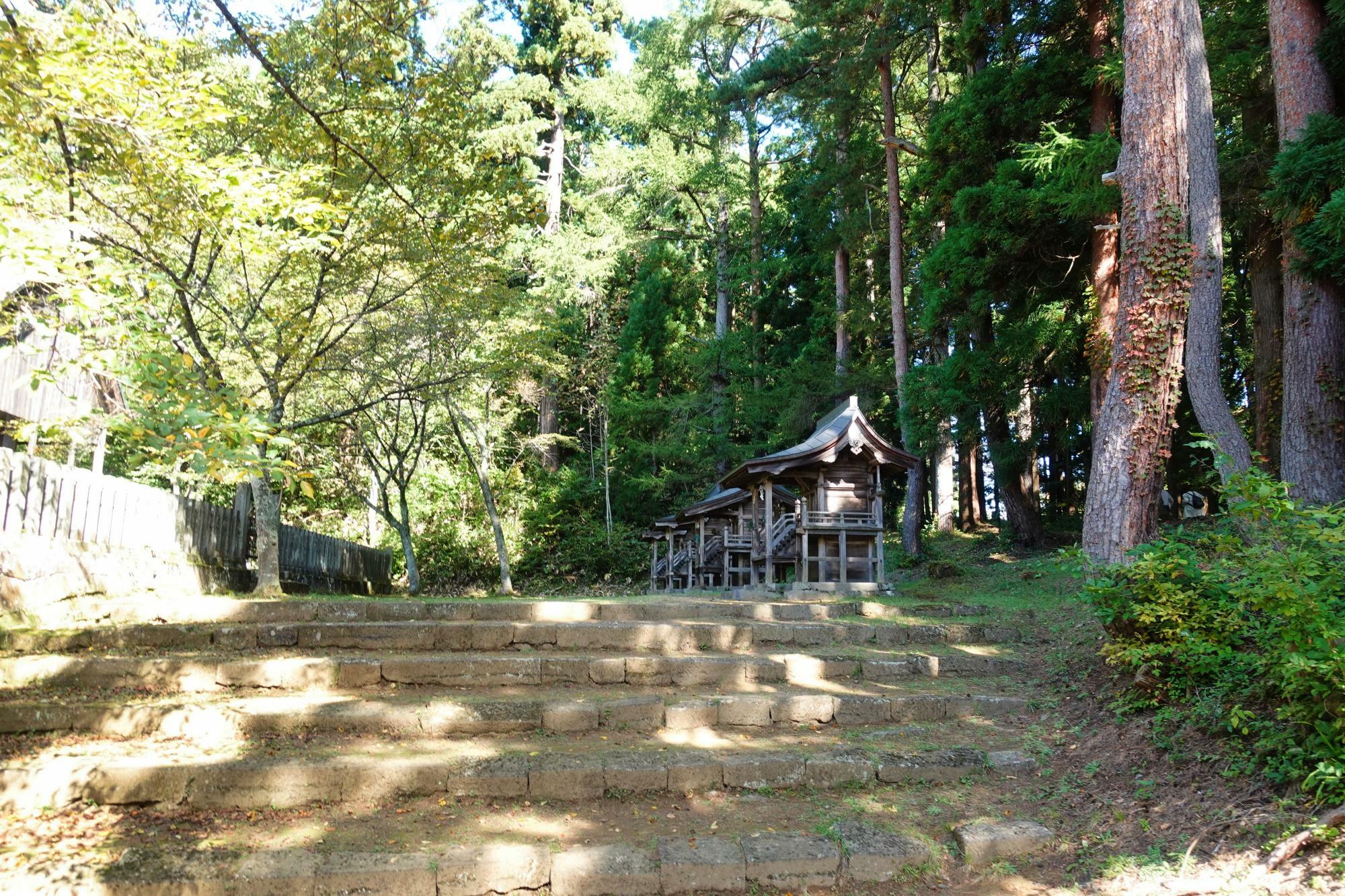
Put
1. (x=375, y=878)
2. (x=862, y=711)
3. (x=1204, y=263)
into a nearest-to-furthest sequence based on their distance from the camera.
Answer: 1. (x=375, y=878)
2. (x=862, y=711)
3. (x=1204, y=263)

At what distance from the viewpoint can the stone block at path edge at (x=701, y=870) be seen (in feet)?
12.6

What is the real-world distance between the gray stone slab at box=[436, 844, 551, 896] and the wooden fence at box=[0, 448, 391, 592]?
5.96 meters

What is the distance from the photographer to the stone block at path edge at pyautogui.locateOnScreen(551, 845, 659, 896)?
3791mm

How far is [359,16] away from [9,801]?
22.9 feet

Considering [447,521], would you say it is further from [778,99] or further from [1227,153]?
[1227,153]

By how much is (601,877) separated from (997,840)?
2.16 m

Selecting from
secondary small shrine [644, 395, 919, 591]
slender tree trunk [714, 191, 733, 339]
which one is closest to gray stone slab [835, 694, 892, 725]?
secondary small shrine [644, 395, 919, 591]

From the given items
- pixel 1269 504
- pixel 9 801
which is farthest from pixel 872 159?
pixel 9 801

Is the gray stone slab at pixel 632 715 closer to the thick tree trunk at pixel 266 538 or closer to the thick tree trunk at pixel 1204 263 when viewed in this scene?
the thick tree trunk at pixel 266 538

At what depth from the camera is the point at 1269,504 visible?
4.37 metres

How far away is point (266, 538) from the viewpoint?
390 inches

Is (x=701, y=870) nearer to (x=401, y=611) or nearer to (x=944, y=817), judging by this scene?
(x=944, y=817)

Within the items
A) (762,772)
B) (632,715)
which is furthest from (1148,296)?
(632,715)

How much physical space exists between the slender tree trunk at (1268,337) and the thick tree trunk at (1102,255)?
6.30 ft
